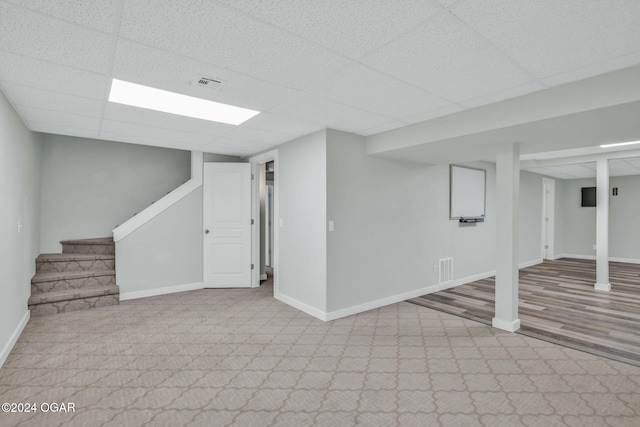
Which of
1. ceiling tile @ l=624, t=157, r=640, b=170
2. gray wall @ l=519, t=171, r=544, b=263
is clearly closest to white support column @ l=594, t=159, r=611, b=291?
ceiling tile @ l=624, t=157, r=640, b=170

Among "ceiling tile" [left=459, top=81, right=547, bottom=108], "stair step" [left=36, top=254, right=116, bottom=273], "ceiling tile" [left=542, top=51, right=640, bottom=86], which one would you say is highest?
"ceiling tile" [left=459, top=81, right=547, bottom=108]

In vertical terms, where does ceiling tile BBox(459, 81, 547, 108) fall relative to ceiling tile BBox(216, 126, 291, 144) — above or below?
above

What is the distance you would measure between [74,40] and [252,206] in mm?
3731

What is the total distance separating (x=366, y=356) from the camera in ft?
9.54

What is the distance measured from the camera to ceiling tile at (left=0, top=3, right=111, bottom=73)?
166 cm

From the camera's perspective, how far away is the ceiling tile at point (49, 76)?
7.00 ft

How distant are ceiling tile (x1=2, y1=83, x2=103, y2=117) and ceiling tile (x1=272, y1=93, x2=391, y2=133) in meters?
1.70

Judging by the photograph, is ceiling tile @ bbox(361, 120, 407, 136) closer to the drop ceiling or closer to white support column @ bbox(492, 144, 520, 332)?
the drop ceiling

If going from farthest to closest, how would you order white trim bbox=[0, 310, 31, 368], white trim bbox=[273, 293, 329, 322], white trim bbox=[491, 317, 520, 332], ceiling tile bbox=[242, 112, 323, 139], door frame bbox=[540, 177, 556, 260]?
1. door frame bbox=[540, 177, 556, 260]
2. white trim bbox=[273, 293, 329, 322]
3. white trim bbox=[491, 317, 520, 332]
4. ceiling tile bbox=[242, 112, 323, 139]
5. white trim bbox=[0, 310, 31, 368]

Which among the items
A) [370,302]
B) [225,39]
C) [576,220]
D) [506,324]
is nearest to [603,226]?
[506,324]

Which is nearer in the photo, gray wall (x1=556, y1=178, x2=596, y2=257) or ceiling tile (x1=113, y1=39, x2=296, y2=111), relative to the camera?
ceiling tile (x1=113, y1=39, x2=296, y2=111)

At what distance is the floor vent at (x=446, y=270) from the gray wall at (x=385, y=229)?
111 millimetres

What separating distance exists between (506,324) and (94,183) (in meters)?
6.38

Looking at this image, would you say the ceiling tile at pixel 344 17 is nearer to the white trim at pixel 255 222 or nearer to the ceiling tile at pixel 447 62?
the ceiling tile at pixel 447 62
